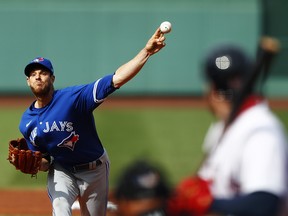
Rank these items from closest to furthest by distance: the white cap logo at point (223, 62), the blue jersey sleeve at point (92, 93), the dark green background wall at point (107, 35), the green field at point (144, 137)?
the white cap logo at point (223, 62), the blue jersey sleeve at point (92, 93), the green field at point (144, 137), the dark green background wall at point (107, 35)

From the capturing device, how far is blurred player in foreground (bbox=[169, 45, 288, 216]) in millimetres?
2820

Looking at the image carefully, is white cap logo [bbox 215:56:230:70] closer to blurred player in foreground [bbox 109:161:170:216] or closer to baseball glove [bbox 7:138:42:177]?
blurred player in foreground [bbox 109:161:170:216]

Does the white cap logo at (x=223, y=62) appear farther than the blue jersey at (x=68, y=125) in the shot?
No

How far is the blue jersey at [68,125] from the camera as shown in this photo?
20.0 feet

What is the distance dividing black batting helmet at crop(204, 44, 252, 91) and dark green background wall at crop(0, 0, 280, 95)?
17349 mm

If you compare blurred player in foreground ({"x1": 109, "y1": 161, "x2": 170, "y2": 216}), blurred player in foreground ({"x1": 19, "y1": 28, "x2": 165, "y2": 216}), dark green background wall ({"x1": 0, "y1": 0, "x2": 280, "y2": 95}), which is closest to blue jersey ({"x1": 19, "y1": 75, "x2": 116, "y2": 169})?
blurred player in foreground ({"x1": 19, "y1": 28, "x2": 165, "y2": 216})

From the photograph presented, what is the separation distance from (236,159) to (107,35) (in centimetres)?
1780

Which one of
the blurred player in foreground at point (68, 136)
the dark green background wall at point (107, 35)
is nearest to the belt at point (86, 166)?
the blurred player in foreground at point (68, 136)

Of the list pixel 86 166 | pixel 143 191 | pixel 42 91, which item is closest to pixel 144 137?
pixel 86 166

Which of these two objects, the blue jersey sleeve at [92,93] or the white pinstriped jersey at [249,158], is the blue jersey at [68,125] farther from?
the white pinstriped jersey at [249,158]

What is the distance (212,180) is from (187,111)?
15.6m

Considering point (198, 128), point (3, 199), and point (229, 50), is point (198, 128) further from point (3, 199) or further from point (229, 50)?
point (229, 50)

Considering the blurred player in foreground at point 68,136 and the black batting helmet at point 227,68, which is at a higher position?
the black batting helmet at point 227,68

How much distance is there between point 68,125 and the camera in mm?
6113
